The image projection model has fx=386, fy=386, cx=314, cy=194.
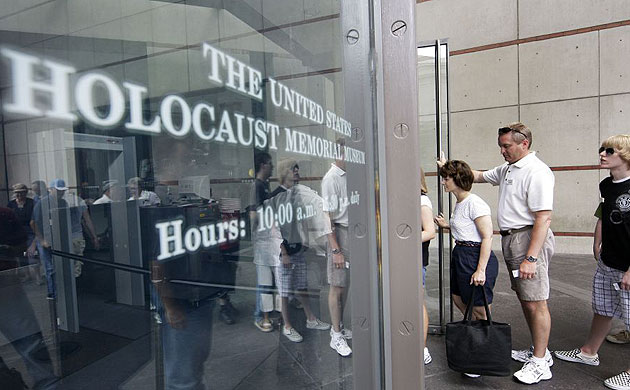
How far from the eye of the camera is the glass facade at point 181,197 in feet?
1.61

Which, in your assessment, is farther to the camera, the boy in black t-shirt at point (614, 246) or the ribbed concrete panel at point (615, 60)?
the ribbed concrete panel at point (615, 60)

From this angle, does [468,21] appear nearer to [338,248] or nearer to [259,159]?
[338,248]

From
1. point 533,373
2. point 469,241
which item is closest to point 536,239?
point 469,241

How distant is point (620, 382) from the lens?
2.44 metres

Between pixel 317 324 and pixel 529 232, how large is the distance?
2094 millimetres

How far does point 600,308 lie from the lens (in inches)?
103

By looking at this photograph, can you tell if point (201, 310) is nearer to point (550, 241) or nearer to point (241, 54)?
point (241, 54)

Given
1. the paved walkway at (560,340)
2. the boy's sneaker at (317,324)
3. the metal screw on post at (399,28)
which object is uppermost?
the metal screw on post at (399,28)

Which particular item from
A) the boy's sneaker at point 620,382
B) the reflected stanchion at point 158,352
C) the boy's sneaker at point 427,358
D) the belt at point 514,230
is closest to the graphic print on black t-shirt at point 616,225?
the belt at point 514,230

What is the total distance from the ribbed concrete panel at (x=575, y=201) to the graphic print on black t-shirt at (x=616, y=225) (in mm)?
4028

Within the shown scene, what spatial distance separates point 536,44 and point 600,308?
197 inches

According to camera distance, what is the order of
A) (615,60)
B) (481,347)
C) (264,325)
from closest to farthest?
(264,325) < (481,347) < (615,60)

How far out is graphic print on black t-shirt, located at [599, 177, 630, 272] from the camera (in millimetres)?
2436

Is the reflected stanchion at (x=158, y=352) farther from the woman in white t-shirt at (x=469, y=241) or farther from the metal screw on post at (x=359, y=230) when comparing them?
the woman in white t-shirt at (x=469, y=241)
